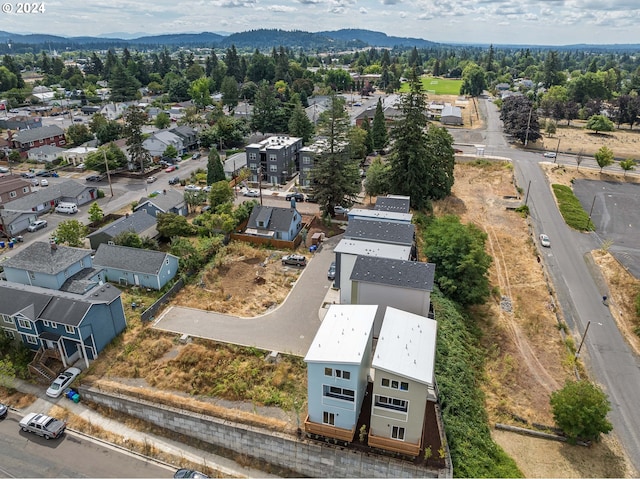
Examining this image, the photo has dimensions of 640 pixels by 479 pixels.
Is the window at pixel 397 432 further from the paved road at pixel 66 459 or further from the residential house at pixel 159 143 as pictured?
the residential house at pixel 159 143

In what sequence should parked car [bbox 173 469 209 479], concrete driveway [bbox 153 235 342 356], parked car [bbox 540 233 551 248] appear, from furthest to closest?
parked car [bbox 540 233 551 248] → concrete driveway [bbox 153 235 342 356] → parked car [bbox 173 469 209 479]

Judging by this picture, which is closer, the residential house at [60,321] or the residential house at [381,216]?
the residential house at [60,321]

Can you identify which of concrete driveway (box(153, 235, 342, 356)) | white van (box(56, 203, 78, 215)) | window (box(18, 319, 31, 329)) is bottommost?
concrete driveway (box(153, 235, 342, 356))

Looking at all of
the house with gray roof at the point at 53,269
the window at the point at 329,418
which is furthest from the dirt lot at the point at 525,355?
the house with gray roof at the point at 53,269

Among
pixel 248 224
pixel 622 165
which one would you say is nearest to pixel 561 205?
pixel 622 165

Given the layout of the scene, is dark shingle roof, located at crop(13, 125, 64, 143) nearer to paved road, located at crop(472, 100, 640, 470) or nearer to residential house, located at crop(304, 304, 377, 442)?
residential house, located at crop(304, 304, 377, 442)

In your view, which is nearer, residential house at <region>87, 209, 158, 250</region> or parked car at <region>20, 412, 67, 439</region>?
parked car at <region>20, 412, 67, 439</region>

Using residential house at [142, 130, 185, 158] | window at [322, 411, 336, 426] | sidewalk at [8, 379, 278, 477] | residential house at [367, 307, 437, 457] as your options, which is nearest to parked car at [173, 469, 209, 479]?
sidewalk at [8, 379, 278, 477]
